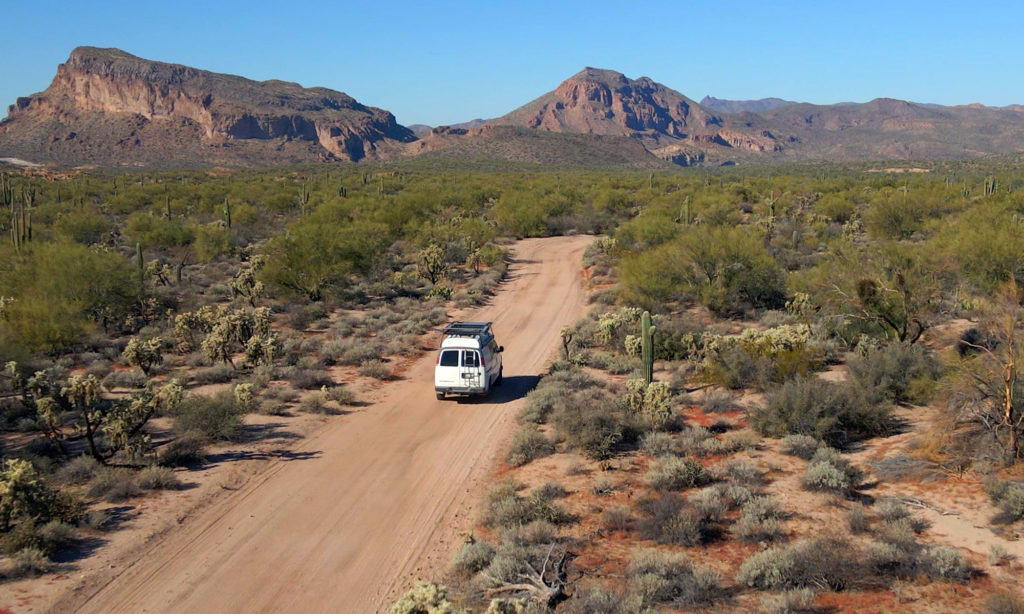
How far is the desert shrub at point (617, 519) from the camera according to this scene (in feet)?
33.7

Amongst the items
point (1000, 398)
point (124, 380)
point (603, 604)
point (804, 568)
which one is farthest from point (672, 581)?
point (124, 380)

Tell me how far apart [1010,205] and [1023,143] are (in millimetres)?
173553

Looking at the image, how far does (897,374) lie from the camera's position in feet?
49.8

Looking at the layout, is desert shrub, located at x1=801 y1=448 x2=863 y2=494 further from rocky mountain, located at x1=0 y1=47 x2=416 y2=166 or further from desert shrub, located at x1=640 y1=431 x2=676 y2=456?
rocky mountain, located at x1=0 y1=47 x2=416 y2=166

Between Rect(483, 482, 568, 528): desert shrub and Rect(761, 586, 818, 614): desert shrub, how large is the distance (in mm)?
3272

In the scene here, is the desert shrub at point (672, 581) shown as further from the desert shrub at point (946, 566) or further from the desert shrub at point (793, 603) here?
the desert shrub at point (946, 566)

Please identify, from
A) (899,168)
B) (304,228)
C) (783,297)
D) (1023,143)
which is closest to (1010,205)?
(783,297)

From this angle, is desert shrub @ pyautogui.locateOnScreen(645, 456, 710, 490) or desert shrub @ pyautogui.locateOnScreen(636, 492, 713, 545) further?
desert shrub @ pyautogui.locateOnScreen(645, 456, 710, 490)

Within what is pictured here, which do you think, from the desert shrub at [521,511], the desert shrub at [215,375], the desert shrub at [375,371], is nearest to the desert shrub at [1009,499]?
the desert shrub at [521,511]

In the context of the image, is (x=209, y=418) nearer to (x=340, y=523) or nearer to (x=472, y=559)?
(x=340, y=523)

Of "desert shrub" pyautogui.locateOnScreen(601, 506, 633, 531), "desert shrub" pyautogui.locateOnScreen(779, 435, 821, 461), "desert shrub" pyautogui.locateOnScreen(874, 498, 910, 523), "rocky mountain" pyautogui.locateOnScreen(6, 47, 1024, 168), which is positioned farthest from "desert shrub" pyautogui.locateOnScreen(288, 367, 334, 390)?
"rocky mountain" pyautogui.locateOnScreen(6, 47, 1024, 168)

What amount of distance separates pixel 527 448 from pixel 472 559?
4018mm

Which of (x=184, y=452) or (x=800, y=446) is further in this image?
(x=184, y=452)

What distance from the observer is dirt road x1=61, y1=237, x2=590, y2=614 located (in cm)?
888
